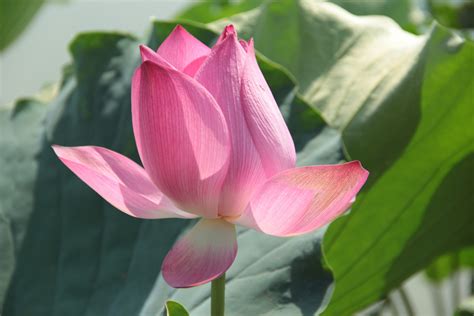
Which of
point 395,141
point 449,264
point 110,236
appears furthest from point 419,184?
point 449,264

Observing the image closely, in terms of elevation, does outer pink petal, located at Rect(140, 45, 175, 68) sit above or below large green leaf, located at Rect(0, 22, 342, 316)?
above

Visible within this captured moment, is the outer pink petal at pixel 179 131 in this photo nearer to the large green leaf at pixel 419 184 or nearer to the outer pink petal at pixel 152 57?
the outer pink petal at pixel 152 57

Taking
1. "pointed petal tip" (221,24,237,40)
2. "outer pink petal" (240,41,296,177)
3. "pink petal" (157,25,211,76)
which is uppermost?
"pointed petal tip" (221,24,237,40)

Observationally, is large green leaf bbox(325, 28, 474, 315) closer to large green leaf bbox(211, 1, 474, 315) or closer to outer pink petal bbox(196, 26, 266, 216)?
large green leaf bbox(211, 1, 474, 315)

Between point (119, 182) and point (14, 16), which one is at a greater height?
point (119, 182)

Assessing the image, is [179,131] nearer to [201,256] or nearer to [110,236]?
[201,256]

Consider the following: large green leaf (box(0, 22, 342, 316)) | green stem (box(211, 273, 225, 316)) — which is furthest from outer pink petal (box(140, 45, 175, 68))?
large green leaf (box(0, 22, 342, 316))

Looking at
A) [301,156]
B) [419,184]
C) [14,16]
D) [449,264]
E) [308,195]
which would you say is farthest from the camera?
[449,264]

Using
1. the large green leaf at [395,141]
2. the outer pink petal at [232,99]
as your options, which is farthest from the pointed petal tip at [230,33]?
the large green leaf at [395,141]
